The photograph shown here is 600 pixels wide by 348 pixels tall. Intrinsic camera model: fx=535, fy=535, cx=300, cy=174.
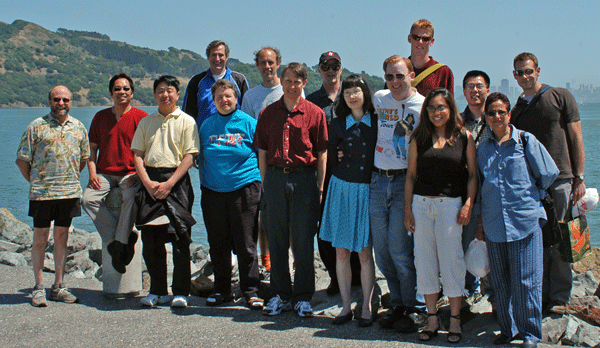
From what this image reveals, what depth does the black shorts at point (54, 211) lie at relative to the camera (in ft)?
19.1

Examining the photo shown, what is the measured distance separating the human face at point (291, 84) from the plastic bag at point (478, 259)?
2.22 m

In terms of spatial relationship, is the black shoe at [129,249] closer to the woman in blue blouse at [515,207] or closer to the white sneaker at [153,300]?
the white sneaker at [153,300]

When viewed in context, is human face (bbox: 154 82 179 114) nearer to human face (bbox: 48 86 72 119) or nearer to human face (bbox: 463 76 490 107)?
human face (bbox: 48 86 72 119)

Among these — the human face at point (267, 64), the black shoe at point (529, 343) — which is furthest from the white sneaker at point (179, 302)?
the black shoe at point (529, 343)

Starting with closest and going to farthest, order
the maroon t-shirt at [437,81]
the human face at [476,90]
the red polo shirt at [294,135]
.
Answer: the human face at [476,90] → the red polo shirt at [294,135] → the maroon t-shirt at [437,81]

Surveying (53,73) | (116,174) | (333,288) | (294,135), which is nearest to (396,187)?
(294,135)

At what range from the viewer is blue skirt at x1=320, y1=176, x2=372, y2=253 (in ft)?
16.4

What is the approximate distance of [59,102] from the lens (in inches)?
230

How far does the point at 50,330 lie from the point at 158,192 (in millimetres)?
1680

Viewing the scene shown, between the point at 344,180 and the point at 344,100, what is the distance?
2.59 ft

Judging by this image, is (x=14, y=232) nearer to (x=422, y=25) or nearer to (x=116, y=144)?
(x=116, y=144)

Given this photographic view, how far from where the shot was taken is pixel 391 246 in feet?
16.0

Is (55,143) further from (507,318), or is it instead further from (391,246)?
(507,318)

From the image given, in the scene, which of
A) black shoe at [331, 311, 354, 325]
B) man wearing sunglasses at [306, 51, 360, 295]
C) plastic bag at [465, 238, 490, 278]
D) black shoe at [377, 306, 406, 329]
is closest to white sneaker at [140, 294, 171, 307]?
man wearing sunglasses at [306, 51, 360, 295]
